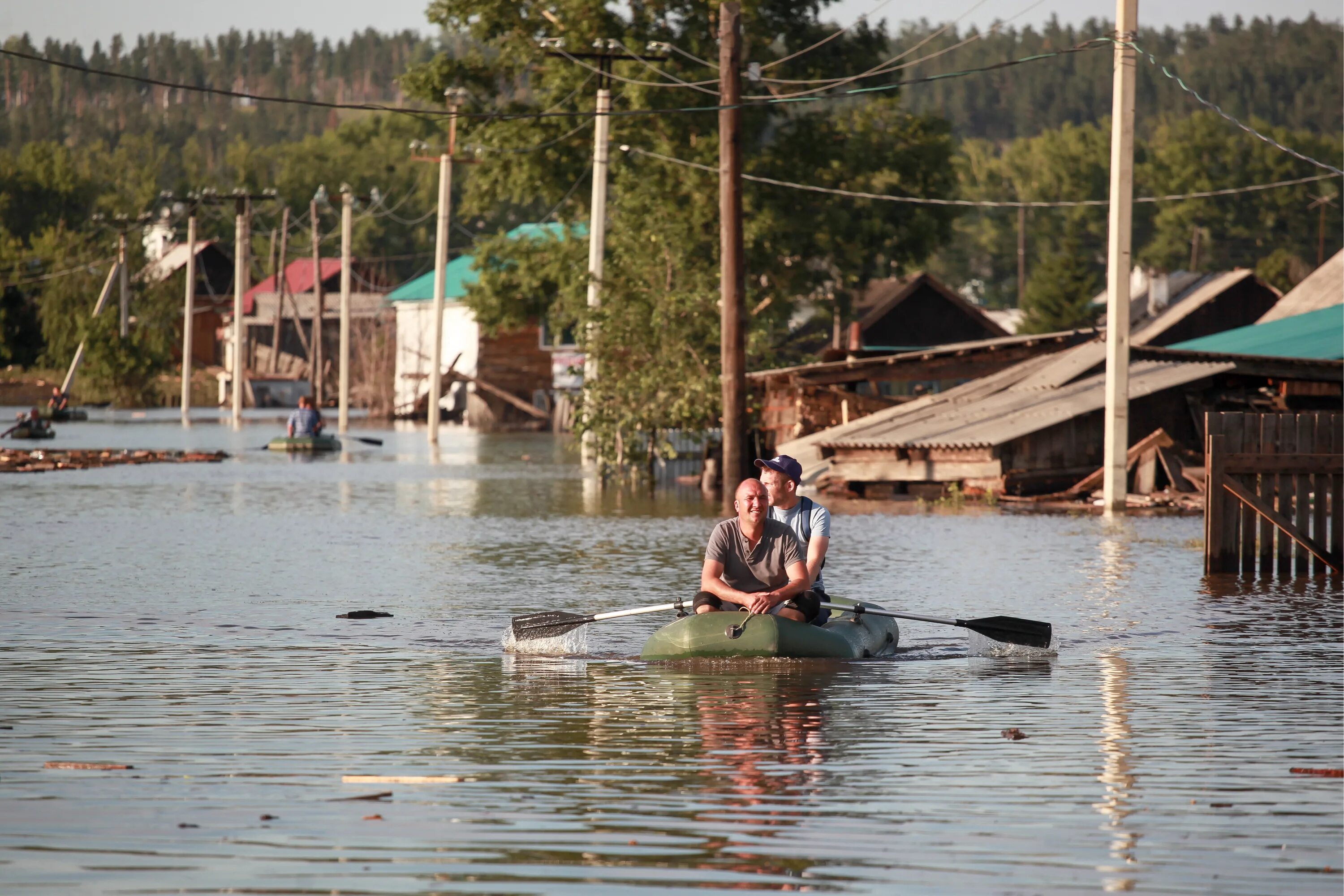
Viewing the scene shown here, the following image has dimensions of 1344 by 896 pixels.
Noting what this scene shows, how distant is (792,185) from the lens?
53.2 metres

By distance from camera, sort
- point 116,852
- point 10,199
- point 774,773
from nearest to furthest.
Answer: point 116,852 < point 774,773 < point 10,199

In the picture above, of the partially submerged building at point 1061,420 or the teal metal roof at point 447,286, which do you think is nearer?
the partially submerged building at point 1061,420

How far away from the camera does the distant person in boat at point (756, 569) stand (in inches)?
555

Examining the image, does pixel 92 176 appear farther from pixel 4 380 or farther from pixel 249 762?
pixel 249 762

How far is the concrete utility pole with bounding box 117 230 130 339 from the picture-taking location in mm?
98438

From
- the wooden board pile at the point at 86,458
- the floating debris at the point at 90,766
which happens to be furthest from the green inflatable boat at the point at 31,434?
the floating debris at the point at 90,766

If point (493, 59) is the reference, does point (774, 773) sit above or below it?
below

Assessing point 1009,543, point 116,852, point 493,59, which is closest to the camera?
point 116,852

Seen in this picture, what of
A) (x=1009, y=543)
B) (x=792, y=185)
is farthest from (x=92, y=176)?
(x=1009, y=543)

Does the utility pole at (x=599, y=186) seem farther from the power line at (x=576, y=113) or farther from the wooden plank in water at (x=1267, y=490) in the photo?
the wooden plank in water at (x=1267, y=490)

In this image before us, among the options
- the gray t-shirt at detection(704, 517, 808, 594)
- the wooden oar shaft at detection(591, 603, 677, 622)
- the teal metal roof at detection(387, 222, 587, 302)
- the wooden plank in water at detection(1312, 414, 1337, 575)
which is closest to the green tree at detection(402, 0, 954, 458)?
the teal metal roof at detection(387, 222, 587, 302)

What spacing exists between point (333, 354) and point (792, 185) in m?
65.2

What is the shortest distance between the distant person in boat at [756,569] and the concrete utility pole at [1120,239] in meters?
16.9

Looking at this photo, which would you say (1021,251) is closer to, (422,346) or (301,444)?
(422,346)
